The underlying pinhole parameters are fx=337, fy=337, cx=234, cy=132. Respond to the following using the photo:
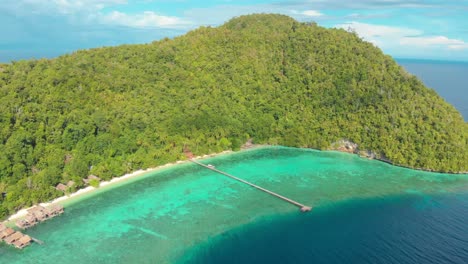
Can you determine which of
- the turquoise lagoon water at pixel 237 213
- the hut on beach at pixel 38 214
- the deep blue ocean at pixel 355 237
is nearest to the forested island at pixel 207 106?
the hut on beach at pixel 38 214

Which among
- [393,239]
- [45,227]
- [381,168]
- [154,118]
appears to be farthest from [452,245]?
[154,118]

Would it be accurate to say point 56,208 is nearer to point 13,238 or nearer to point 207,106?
point 13,238

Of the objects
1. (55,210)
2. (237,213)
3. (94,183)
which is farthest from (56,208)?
(237,213)

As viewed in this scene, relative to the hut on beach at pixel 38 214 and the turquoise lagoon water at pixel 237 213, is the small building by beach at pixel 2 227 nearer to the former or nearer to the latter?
the hut on beach at pixel 38 214

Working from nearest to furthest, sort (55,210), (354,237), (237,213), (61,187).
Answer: (354,237)
(55,210)
(237,213)
(61,187)

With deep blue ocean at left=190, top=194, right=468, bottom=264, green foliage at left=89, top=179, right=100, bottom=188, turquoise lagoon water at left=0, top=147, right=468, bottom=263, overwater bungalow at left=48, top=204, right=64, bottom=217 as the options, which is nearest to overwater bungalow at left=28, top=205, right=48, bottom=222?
overwater bungalow at left=48, top=204, right=64, bottom=217

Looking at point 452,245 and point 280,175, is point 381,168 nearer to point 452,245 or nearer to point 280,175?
point 280,175
